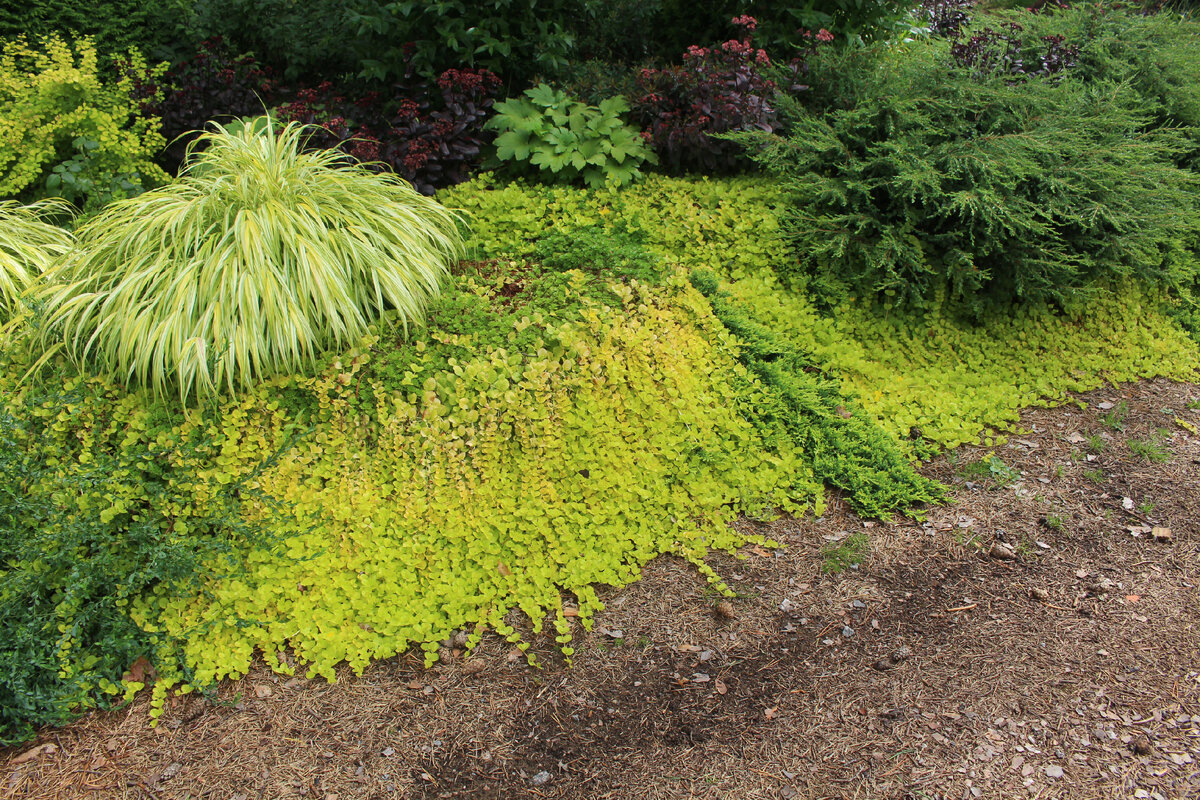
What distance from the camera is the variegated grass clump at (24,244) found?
3787 mm

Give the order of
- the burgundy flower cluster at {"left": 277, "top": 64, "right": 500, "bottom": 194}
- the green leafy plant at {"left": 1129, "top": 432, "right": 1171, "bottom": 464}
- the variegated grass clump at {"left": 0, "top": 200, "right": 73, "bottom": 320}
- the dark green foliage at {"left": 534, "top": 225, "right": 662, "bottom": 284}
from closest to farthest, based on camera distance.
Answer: the variegated grass clump at {"left": 0, "top": 200, "right": 73, "bottom": 320} < the green leafy plant at {"left": 1129, "top": 432, "right": 1171, "bottom": 464} < the dark green foliage at {"left": 534, "top": 225, "right": 662, "bottom": 284} < the burgundy flower cluster at {"left": 277, "top": 64, "right": 500, "bottom": 194}

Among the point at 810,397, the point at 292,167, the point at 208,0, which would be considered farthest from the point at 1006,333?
the point at 208,0

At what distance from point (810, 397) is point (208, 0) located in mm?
5421

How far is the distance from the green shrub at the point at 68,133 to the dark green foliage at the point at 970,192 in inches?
147

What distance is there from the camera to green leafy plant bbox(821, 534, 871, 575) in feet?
10.6

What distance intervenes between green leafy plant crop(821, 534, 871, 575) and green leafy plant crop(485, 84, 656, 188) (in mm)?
2693

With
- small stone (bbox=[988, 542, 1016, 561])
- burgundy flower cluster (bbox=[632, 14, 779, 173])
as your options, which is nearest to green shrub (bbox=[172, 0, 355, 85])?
burgundy flower cluster (bbox=[632, 14, 779, 173])

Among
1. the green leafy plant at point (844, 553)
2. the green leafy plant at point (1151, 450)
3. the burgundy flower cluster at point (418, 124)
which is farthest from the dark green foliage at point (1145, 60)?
the burgundy flower cluster at point (418, 124)

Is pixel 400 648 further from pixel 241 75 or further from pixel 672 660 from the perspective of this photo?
pixel 241 75

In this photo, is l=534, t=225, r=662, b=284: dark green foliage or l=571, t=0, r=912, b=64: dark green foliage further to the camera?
l=571, t=0, r=912, b=64: dark green foliage

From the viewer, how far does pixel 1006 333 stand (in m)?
4.71

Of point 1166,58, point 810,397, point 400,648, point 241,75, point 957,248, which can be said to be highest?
point 1166,58

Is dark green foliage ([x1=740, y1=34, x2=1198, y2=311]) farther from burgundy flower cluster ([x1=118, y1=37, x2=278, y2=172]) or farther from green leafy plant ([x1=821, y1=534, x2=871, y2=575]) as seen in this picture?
burgundy flower cluster ([x1=118, y1=37, x2=278, y2=172])

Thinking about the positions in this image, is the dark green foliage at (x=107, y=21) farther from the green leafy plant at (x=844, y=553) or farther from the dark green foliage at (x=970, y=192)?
the green leafy plant at (x=844, y=553)
